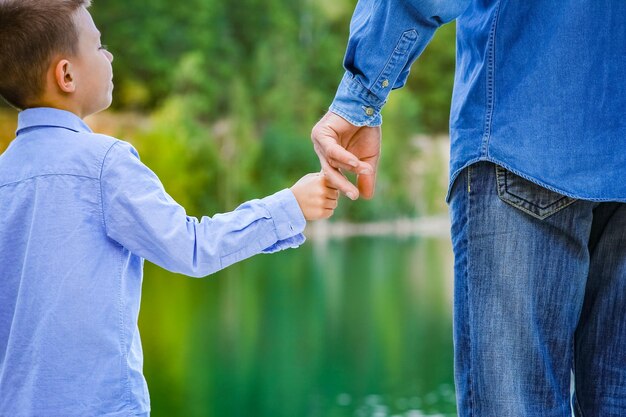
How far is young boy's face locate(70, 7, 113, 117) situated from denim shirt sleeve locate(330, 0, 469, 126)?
277mm

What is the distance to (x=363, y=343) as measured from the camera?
8.25 meters

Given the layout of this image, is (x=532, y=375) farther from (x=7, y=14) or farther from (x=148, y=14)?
(x=148, y=14)

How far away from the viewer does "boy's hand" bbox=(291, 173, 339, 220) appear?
108 cm

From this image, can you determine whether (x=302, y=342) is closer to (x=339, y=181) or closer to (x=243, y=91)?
(x=339, y=181)

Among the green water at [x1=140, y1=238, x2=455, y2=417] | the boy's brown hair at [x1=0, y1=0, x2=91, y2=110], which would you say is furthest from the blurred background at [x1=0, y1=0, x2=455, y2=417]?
the boy's brown hair at [x1=0, y1=0, x2=91, y2=110]

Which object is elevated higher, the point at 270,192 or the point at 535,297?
the point at 270,192

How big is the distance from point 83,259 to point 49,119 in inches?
6.7

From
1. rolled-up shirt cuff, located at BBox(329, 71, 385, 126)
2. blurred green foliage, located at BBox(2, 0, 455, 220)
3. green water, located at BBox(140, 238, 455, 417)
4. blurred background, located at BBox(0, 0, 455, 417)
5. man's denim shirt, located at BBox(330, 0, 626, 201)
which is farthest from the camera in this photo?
blurred green foliage, located at BBox(2, 0, 455, 220)

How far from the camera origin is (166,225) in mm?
1017

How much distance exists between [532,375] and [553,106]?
25 centimetres

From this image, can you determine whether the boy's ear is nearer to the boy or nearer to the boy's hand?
the boy

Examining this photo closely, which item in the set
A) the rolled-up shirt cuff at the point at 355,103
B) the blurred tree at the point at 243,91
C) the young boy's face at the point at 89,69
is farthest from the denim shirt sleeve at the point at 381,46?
the blurred tree at the point at 243,91

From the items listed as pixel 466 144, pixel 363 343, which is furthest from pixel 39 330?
pixel 363 343

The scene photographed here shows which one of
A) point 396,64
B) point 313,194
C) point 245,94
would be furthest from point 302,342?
point 245,94
